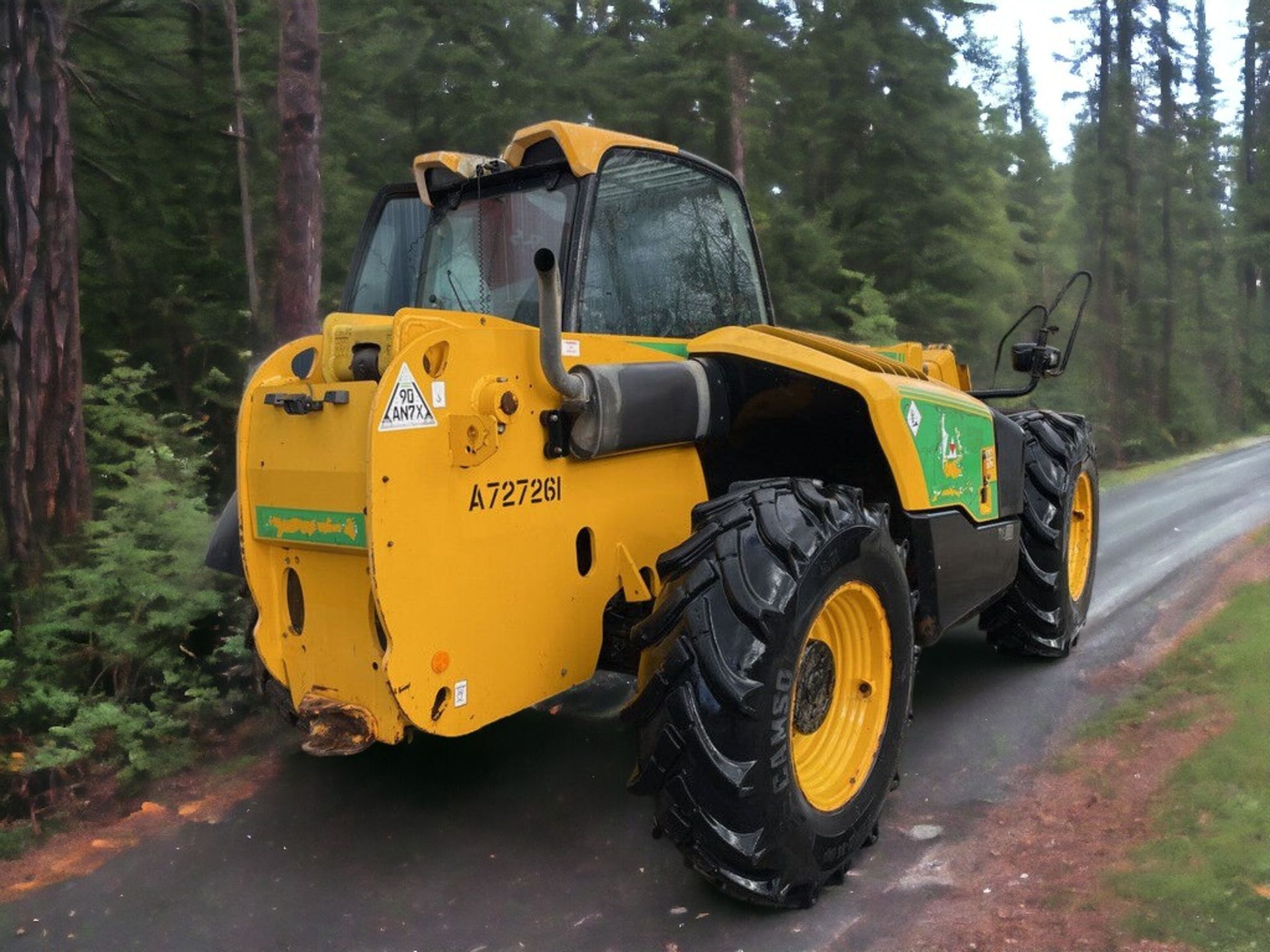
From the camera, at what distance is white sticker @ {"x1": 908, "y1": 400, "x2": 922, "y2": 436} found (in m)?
4.01

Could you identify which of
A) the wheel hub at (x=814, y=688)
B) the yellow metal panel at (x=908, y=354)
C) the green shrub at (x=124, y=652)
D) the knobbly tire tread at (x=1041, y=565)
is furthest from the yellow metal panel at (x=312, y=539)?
the knobbly tire tread at (x=1041, y=565)

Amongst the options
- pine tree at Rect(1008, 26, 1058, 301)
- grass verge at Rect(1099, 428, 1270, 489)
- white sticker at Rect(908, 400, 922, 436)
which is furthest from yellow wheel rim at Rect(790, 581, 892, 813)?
pine tree at Rect(1008, 26, 1058, 301)

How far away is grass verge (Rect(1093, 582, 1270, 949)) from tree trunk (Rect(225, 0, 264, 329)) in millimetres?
10297

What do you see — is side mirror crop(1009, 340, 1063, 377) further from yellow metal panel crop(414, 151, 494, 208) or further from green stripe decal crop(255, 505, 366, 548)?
green stripe decal crop(255, 505, 366, 548)

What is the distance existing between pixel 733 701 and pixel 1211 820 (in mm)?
1807

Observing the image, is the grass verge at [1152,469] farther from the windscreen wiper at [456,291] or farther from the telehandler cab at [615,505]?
the windscreen wiper at [456,291]

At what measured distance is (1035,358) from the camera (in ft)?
18.9

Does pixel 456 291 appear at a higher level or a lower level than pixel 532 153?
lower

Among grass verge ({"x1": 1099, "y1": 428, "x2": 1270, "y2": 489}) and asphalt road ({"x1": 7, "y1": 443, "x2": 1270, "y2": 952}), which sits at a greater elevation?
grass verge ({"x1": 1099, "y1": 428, "x2": 1270, "y2": 489})

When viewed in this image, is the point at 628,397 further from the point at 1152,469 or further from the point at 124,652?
the point at 1152,469

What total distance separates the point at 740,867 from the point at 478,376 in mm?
1736

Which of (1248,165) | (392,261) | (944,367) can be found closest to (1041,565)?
(944,367)

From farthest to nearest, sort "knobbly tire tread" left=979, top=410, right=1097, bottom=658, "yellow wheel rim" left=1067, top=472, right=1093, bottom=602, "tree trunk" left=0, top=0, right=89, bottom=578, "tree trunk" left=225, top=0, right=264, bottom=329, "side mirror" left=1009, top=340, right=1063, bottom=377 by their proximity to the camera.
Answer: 1. "tree trunk" left=225, top=0, right=264, bottom=329
2. "tree trunk" left=0, top=0, right=89, bottom=578
3. "yellow wheel rim" left=1067, top=472, right=1093, bottom=602
4. "side mirror" left=1009, top=340, right=1063, bottom=377
5. "knobbly tire tread" left=979, top=410, right=1097, bottom=658

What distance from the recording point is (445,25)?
14.3 meters
